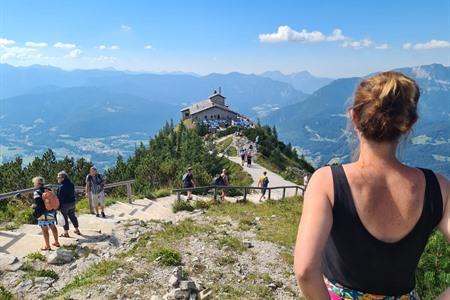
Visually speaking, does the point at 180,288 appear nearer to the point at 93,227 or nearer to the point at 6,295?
the point at 6,295

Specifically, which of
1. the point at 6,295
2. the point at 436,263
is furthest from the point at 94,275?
the point at 436,263

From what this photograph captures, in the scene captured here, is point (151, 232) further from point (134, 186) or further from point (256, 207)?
point (134, 186)

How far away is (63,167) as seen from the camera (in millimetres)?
29219

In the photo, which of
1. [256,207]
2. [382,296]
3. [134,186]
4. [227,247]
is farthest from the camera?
[134,186]

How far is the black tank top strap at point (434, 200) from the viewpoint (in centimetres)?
227

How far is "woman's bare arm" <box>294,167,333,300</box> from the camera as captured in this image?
2.02 metres

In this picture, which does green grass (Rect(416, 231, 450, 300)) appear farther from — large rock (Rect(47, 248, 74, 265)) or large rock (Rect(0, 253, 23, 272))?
large rock (Rect(0, 253, 23, 272))

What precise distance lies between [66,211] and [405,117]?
11.5 meters

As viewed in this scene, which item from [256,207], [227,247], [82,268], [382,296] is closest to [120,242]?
[82,268]

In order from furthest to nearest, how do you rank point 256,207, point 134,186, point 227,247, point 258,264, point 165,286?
point 134,186 → point 256,207 → point 227,247 → point 258,264 → point 165,286

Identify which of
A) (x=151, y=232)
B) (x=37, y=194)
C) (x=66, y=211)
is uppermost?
(x=37, y=194)

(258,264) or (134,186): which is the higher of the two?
(258,264)

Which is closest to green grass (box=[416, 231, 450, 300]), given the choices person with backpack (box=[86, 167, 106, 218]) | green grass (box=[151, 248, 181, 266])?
green grass (box=[151, 248, 181, 266])

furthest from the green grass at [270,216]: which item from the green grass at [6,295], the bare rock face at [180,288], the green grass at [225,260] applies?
the green grass at [6,295]
